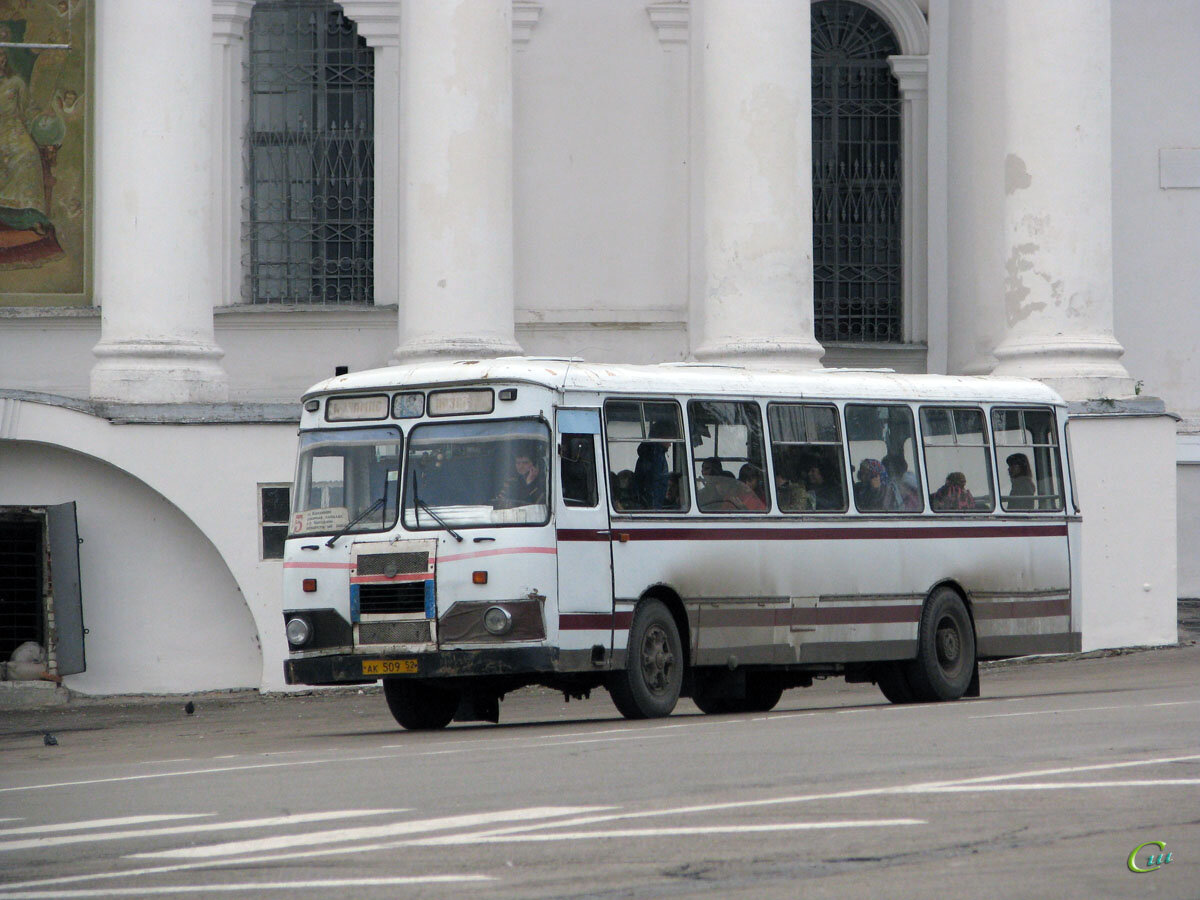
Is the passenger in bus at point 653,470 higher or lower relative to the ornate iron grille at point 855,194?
lower

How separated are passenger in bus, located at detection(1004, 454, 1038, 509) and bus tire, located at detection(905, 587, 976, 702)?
3.71 feet

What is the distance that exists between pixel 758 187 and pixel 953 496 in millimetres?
6485

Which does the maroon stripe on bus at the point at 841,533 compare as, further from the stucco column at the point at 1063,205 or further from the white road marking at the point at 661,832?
the white road marking at the point at 661,832

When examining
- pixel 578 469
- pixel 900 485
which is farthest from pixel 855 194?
pixel 578 469

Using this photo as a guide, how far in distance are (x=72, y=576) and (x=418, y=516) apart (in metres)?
9.32

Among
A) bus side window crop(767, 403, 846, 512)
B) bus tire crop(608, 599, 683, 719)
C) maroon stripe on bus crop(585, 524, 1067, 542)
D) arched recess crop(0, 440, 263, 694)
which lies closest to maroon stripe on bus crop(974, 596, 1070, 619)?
maroon stripe on bus crop(585, 524, 1067, 542)

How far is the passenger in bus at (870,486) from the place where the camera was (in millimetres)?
17766

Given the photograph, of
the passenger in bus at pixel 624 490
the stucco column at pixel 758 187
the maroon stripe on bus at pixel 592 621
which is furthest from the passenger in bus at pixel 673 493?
the stucco column at pixel 758 187

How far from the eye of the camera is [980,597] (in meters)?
18.7

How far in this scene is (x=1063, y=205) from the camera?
2492 cm

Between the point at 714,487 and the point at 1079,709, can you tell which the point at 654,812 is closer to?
the point at 1079,709

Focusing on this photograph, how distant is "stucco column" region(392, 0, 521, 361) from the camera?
950 inches

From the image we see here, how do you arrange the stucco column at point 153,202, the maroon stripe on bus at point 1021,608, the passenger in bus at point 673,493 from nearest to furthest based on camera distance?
the passenger in bus at point 673,493, the maroon stripe on bus at point 1021,608, the stucco column at point 153,202

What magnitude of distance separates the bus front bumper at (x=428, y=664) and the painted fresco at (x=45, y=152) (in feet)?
49.5
